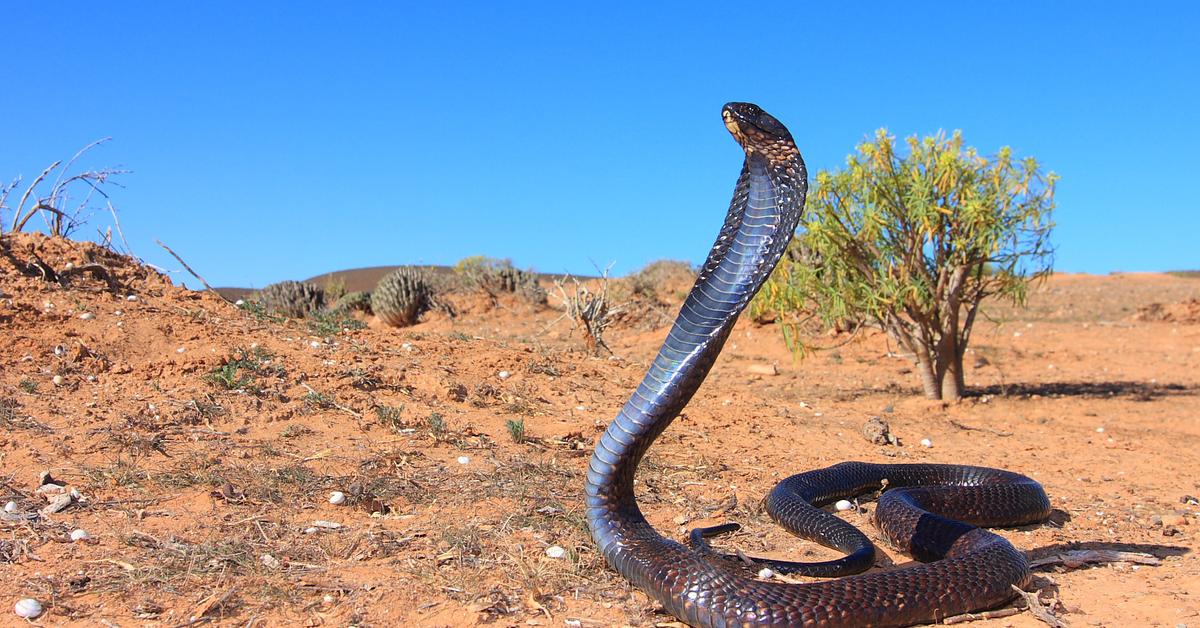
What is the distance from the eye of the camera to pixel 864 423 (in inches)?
374

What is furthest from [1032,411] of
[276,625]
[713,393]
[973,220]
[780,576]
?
[276,625]

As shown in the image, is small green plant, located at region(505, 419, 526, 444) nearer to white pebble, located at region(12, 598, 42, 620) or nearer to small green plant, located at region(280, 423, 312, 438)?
small green plant, located at region(280, 423, 312, 438)

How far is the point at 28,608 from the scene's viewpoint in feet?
13.2

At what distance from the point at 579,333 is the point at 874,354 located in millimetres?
4839

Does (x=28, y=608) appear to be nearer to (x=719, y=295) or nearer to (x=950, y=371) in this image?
(x=719, y=295)

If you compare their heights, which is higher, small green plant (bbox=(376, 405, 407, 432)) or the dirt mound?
the dirt mound

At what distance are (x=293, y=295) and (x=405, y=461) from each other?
13784 mm

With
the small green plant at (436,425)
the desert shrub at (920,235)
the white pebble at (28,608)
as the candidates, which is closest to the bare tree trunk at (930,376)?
the desert shrub at (920,235)

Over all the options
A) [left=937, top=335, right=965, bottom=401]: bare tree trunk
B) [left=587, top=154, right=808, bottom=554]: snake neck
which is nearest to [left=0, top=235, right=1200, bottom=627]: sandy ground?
[left=937, top=335, right=965, bottom=401]: bare tree trunk

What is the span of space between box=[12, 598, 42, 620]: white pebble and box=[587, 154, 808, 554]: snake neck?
8.21 ft

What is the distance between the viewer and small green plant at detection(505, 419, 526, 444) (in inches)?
283

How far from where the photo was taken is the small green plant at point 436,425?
7.05 m

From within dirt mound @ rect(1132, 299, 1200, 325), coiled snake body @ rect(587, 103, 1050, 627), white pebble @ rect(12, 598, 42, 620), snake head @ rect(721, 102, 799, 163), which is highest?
dirt mound @ rect(1132, 299, 1200, 325)

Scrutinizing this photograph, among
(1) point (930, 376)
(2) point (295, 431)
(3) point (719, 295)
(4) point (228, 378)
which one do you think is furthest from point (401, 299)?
(3) point (719, 295)
